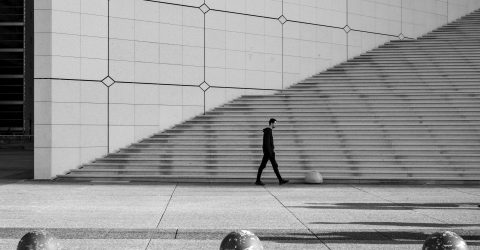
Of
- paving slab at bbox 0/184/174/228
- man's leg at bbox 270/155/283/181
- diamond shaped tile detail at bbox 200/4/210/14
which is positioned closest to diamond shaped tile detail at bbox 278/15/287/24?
diamond shaped tile detail at bbox 200/4/210/14

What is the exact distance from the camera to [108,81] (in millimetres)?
20094

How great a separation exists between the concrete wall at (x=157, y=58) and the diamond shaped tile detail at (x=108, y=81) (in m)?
0.02

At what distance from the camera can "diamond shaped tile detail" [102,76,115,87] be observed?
20016mm

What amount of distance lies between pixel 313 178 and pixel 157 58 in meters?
7.23

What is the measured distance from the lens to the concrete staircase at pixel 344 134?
1805 cm

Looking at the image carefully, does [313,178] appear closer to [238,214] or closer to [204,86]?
[238,214]

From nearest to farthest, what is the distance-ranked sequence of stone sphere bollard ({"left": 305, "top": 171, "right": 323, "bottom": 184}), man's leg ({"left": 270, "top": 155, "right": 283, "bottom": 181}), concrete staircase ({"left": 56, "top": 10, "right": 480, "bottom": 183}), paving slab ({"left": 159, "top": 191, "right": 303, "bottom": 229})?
paving slab ({"left": 159, "top": 191, "right": 303, "bottom": 229}), man's leg ({"left": 270, "top": 155, "right": 283, "bottom": 181}), stone sphere bollard ({"left": 305, "top": 171, "right": 323, "bottom": 184}), concrete staircase ({"left": 56, "top": 10, "right": 480, "bottom": 183})

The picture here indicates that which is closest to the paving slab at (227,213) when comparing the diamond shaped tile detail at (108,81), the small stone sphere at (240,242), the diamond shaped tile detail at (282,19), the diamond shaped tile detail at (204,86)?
the small stone sphere at (240,242)

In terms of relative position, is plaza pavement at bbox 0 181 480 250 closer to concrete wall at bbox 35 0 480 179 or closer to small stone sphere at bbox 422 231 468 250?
small stone sphere at bbox 422 231 468 250

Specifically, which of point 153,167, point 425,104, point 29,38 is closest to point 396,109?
point 425,104

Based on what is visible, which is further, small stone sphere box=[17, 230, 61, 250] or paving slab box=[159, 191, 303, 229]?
paving slab box=[159, 191, 303, 229]

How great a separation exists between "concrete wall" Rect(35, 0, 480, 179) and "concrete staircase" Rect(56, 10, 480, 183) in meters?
0.59

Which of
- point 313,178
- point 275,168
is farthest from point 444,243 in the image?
point 313,178

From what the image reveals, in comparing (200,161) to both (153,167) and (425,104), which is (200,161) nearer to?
(153,167)
